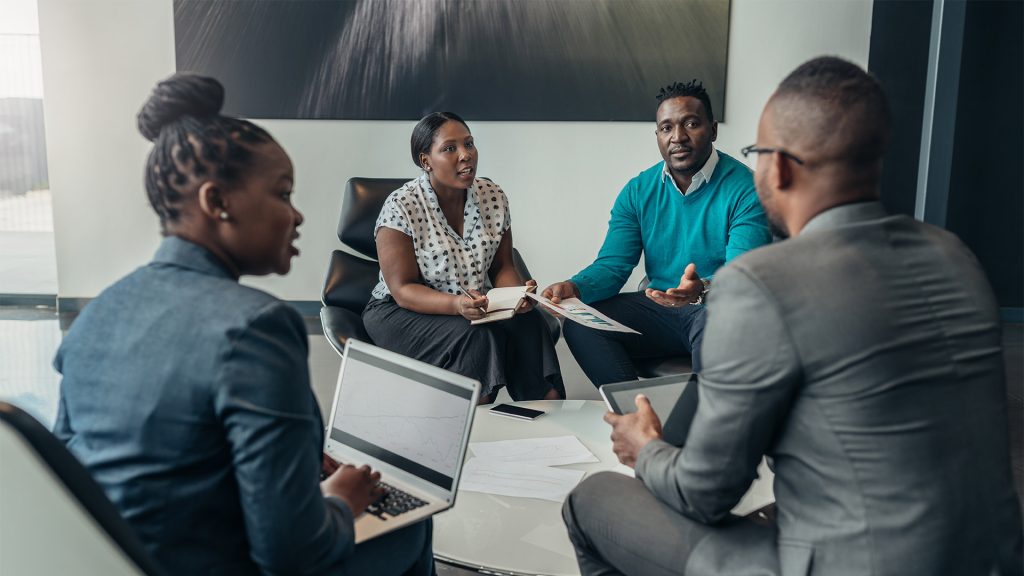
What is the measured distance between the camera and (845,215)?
1125mm

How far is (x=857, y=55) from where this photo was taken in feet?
14.6

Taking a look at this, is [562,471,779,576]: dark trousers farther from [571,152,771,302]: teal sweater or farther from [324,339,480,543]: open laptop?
[571,152,771,302]: teal sweater

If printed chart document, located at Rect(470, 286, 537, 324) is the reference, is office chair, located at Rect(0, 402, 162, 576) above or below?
above

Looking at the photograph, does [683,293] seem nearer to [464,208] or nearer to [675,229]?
[675,229]

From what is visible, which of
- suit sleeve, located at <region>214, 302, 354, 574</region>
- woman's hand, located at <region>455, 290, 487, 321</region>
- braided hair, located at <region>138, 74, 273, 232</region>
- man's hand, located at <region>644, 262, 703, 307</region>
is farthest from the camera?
woman's hand, located at <region>455, 290, 487, 321</region>

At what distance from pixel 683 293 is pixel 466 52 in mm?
2412

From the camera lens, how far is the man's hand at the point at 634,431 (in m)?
1.39

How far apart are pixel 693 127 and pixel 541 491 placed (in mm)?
1536

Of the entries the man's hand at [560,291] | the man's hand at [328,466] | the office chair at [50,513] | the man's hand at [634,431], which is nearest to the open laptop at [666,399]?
the man's hand at [634,431]

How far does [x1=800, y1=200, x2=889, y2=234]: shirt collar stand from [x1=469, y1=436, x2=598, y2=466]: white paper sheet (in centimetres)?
92

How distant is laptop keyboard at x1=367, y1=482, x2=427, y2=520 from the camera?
138cm

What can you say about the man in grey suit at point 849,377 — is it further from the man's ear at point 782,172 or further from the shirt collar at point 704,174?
the shirt collar at point 704,174

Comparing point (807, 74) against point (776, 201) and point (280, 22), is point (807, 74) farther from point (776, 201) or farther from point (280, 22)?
point (280, 22)

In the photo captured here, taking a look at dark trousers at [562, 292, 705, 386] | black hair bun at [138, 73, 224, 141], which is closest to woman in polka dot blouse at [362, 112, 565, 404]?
dark trousers at [562, 292, 705, 386]
